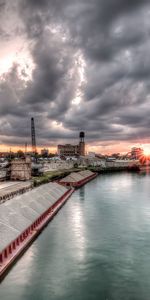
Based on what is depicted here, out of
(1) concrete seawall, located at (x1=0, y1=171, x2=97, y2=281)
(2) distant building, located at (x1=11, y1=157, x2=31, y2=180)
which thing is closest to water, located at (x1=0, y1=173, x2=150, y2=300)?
(1) concrete seawall, located at (x1=0, y1=171, x2=97, y2=281)

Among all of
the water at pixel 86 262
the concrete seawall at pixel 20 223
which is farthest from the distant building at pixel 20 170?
the water at pixel 86 262

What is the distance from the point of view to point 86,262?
3397cm

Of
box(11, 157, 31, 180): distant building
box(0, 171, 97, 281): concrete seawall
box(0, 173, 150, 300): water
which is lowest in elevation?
box(0, 173, 150, 300): water

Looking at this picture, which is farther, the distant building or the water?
the distant building

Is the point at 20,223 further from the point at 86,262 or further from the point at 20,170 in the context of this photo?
the point at 20,170

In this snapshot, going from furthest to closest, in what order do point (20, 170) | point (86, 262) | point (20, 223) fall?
1. point (20, 170)
2. point (20, 223)
3. point (86, 262)

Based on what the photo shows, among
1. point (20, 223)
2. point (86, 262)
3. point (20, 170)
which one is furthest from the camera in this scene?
point (20, 170)

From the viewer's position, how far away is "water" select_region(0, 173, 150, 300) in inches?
1065

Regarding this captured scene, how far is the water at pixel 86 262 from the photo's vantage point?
27.0 m

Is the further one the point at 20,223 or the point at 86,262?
the point at 20,223

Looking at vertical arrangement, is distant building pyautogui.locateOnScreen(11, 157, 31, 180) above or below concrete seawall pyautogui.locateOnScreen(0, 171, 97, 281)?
above

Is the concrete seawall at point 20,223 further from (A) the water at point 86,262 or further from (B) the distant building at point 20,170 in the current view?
(B) the distant building at point 20,170

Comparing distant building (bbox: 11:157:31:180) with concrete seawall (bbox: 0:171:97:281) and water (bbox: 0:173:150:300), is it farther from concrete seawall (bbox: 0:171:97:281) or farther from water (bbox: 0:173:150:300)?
water (bbox: 0:173:150:300)

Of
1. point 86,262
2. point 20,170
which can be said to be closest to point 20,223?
point 86,262
